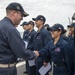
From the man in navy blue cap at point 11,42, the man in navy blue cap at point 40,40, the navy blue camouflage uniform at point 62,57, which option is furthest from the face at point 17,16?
the man in navy blue cap at point 40,40

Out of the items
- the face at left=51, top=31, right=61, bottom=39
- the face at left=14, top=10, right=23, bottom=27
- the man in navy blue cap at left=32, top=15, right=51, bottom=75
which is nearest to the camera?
the face at left=14, top=10, right=23, bottom=27

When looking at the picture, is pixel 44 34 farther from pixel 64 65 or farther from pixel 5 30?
pixel 5 30

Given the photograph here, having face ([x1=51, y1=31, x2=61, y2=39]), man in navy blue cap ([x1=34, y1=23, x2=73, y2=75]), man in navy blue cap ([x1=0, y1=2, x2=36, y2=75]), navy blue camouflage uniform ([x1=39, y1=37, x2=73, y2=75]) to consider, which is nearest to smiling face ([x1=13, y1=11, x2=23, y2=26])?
man in navy blue cap ([x1=0, y1=2, x2=36, y2=75])

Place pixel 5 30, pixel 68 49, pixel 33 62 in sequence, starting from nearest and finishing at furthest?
pixel 5 30 → pixel 68 49 → pixel 33 62

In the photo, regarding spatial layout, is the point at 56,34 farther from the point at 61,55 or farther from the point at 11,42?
the point at 11,42

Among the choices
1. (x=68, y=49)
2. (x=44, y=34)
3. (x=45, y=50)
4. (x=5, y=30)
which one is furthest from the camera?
(x=44, y=34)

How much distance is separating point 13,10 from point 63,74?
6.26 ft

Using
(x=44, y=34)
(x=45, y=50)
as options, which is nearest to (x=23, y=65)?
(x=44, y=34)

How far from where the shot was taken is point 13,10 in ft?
15.8

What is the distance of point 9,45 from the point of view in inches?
186

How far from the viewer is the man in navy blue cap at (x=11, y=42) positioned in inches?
183

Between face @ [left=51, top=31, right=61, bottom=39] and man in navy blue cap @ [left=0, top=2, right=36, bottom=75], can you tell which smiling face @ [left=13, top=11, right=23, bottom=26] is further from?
face @ [left=51, top=31, right=61, bottom=39]

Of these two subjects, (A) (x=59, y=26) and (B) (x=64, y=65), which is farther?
(A) (x=59, y=26)

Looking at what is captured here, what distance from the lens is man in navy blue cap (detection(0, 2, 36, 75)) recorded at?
465 centimetres
